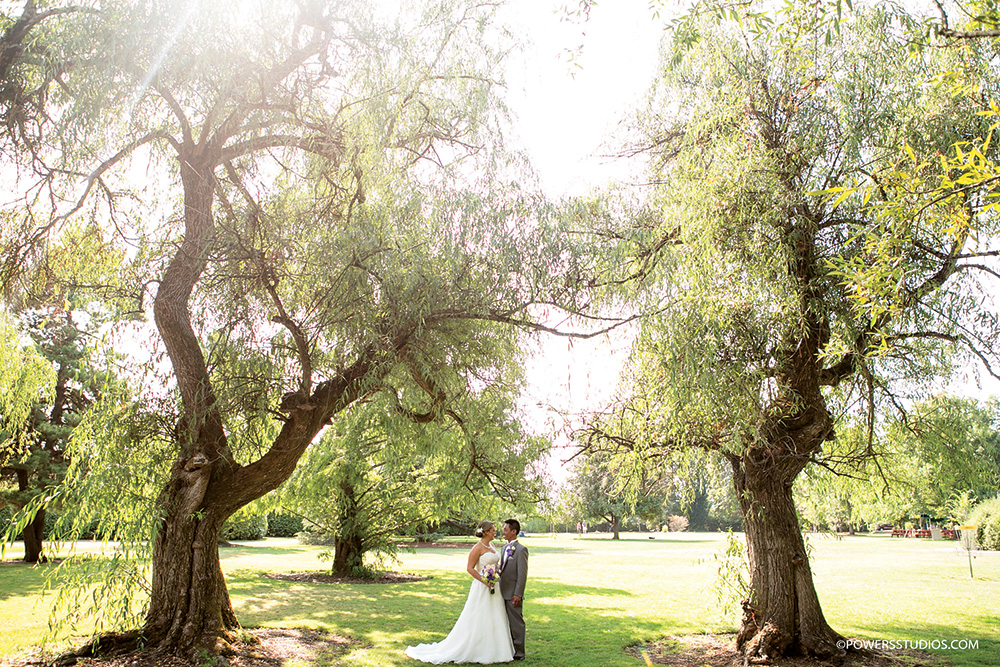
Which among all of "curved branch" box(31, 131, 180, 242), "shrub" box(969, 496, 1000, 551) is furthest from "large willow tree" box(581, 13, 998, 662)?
"shrub" box(969, 496, 1000, 551)

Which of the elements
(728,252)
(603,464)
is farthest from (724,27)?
(603,464)

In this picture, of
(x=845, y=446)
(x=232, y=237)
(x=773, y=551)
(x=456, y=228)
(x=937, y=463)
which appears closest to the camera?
(x=456, y=228)

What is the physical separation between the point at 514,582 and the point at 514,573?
0.10 metres

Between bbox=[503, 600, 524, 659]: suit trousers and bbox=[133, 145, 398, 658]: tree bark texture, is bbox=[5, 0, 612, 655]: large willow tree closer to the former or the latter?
bbox=[133, 145, 398, 658]: tree bark texture

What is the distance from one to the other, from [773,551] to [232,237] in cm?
687

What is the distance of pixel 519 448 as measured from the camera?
8.47 meters

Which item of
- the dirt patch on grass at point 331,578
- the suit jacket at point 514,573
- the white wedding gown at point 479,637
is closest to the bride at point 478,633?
the white wedding gown at point 479,637

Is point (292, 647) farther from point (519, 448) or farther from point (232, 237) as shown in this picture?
point (232, 237)

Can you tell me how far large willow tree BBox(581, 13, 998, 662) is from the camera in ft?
20.4

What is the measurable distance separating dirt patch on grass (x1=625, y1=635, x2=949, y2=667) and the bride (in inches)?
65.1

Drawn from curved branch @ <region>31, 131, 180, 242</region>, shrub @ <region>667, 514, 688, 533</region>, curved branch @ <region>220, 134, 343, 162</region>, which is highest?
curved branch @ <region>220, 134, 343, 162</region>

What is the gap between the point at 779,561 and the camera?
7.66m

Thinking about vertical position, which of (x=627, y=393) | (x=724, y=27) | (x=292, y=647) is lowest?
(x=292, y=647)

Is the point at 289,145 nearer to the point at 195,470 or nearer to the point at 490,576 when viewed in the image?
the point at 195,470
